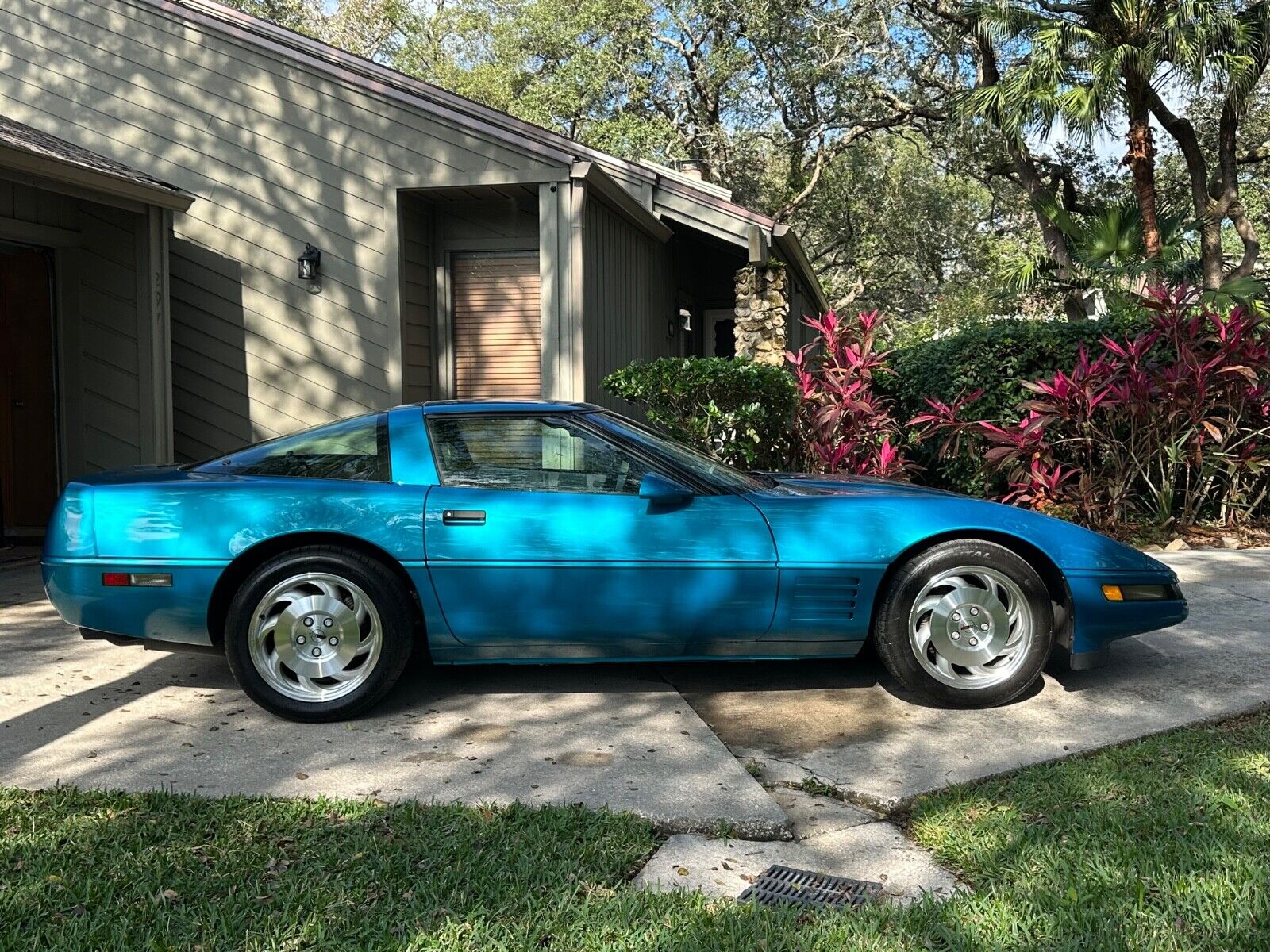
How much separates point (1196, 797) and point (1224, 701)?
46.0 inches

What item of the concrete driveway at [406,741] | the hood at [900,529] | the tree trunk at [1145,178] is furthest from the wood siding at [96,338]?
the tree trunk at [1145,178]

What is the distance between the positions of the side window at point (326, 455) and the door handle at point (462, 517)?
0.32 m

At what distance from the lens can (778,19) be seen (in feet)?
75.6

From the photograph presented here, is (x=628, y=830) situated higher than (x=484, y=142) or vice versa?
(x=484, y=142)

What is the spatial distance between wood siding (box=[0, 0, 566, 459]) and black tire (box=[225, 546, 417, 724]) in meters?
5.24

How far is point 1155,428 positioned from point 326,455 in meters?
6.18

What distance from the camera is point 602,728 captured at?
3.98 meters

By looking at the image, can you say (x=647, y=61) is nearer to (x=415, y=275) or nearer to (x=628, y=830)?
(x=415, y=275)

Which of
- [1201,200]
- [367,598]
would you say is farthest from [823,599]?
[1201,200]

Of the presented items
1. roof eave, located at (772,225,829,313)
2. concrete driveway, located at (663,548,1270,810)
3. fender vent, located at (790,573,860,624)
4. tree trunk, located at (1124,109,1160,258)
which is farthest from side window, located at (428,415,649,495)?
tree trunk, located at (1124,109,1160,258)

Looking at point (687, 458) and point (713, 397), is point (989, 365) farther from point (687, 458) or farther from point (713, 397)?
point (687, 458)

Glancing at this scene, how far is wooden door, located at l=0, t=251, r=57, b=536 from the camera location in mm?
8711

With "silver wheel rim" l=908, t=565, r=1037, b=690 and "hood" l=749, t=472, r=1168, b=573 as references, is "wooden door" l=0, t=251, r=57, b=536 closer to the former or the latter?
"hood" l=749, t=472, r=1168, b=573

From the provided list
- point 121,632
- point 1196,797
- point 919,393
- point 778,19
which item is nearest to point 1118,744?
point 1196,797
